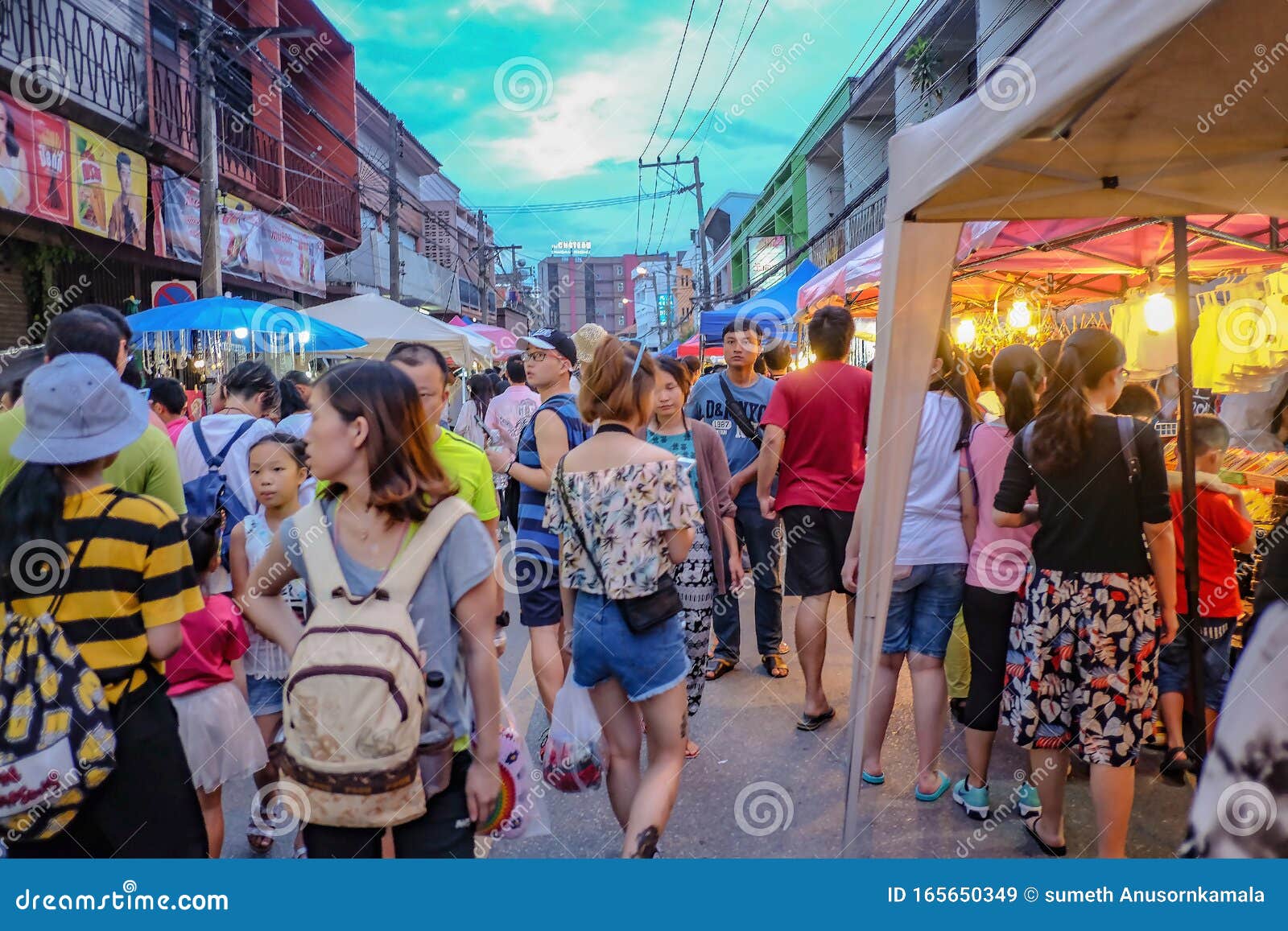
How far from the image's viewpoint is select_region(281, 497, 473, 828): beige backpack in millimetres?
1941

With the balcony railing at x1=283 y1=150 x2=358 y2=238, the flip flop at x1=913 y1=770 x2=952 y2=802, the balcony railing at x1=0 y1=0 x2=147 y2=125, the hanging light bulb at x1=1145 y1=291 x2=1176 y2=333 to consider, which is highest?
the balcony railing at x1=283 y1=150 x2=358 y2=238

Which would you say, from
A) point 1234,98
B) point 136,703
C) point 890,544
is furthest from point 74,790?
point 1234,98

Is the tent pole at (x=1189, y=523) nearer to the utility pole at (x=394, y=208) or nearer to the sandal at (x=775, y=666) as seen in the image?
the sandal at (x=775, y=666)

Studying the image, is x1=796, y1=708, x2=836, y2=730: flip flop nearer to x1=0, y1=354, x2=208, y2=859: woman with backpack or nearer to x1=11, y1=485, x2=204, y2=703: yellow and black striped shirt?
x1=0, y1=354, x2=208, y2=859: woman with backpack

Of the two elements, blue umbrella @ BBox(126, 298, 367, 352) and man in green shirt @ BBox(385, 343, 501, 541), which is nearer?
man in green shirt @ BBox(385, 343, 501, 541)

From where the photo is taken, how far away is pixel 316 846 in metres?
2.08

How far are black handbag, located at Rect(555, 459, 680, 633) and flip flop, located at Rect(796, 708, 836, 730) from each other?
6.57ft

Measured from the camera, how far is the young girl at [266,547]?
10.9ft

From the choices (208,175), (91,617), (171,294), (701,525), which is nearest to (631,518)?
(701,525)

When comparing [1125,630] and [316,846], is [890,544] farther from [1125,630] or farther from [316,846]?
[316,846]

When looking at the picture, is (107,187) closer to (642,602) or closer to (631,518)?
(631,518)

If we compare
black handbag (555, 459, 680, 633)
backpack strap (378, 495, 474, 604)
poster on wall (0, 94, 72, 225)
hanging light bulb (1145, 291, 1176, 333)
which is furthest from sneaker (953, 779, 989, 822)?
poster on wall (0, 94, 72, 225)

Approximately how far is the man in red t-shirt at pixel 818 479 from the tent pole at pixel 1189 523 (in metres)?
1.44

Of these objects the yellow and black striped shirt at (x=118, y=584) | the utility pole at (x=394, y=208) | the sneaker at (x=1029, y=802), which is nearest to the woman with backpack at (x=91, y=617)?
the yellow and black striped shirt at (x=118, y=584)
